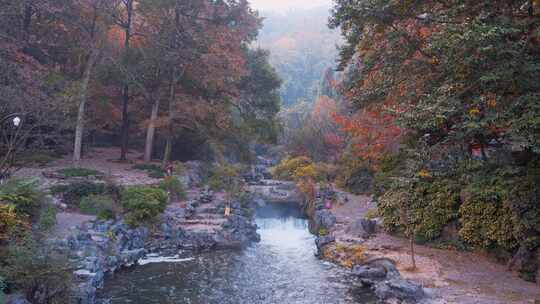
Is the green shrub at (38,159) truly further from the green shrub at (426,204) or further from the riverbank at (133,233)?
the green shrub at (426,204)

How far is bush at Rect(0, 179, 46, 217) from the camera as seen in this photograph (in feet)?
34.2

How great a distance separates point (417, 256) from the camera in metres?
12.8

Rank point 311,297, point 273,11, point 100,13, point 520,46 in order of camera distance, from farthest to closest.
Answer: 1. point 273,11
2. point 100,13
3. point 311,297
4. point 520,46

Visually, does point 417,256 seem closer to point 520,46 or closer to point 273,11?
point 520,46

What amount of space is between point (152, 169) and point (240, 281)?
13.3 m

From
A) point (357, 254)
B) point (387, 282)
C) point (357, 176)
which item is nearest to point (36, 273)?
point (387, 282)

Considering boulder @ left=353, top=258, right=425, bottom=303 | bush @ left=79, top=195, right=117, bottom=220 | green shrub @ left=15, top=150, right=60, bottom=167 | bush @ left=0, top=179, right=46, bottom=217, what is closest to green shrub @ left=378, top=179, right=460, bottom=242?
boulder @ left=353, top=258, right=425, bottom=303

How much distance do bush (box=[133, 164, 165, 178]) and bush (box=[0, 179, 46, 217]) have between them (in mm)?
11016

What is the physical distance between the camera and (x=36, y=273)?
25.2ft

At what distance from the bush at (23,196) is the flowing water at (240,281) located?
8.64 feet

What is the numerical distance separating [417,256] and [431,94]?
16.1 feet

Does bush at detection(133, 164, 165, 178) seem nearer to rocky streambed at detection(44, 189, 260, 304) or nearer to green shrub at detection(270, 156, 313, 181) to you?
rocky streambed at detection(44, 189, 260, 304)

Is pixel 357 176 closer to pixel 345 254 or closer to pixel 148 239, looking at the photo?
pixel 345 254

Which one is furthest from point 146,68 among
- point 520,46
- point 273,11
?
point 273,11
